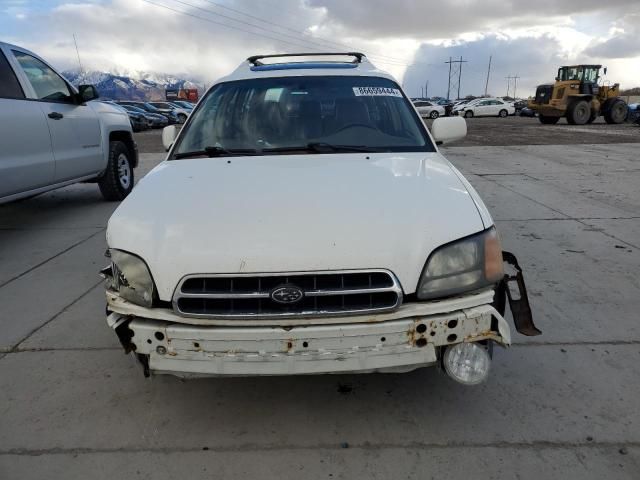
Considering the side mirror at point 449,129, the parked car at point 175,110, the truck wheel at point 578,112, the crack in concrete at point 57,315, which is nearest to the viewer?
the crack in concrete at point 57,315

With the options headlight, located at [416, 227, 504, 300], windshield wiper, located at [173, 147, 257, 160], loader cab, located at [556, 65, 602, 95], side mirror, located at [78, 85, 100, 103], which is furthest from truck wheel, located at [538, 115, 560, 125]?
headlight, located at [416, 227, 504, 300]

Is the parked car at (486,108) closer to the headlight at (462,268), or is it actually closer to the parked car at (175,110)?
the parked car at (175,110)

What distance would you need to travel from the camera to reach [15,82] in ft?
16.9

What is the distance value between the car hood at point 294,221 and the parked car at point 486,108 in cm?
4033

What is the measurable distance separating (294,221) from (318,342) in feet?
1.70

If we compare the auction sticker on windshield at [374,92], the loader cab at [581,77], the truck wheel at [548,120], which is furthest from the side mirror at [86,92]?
the truck wheel at [548,120]

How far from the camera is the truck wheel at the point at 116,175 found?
7.09 metres

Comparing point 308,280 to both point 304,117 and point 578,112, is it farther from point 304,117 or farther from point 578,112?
point 578,112

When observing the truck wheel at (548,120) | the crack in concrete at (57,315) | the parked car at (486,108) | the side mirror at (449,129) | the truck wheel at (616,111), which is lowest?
the parked car at (486,108)

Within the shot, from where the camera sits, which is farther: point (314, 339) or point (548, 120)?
point (548, 120)

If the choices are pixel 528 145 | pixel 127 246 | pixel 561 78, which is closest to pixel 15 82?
pixel 127 246

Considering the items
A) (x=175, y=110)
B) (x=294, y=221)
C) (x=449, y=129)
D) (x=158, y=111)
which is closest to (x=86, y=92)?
(x=449, y=129)

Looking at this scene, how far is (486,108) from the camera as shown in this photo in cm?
4069

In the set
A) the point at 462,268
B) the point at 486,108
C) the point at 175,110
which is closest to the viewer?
the point at 462,268
